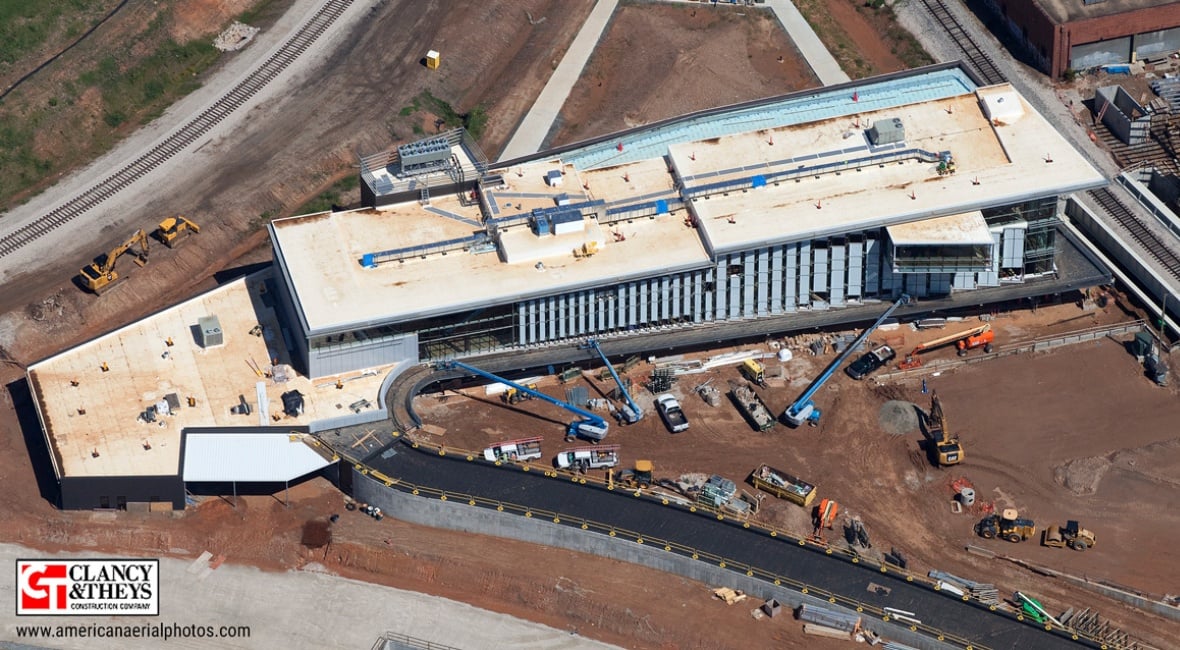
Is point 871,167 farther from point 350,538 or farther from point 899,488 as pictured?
point 350,538

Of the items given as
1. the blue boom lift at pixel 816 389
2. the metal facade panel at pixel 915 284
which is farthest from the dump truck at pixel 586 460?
the metal facade panel at pixel 915 284

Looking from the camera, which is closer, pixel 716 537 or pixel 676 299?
pixel 716 537

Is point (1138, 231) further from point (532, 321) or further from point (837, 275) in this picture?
point (532, 321)

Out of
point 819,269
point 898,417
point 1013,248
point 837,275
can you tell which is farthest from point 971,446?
point 819,269

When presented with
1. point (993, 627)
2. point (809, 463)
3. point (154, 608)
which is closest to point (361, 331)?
point (154, 608)

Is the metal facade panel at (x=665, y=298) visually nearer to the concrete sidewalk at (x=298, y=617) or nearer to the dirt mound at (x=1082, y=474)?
the concrete sidewalk at (x=298, y=617)
